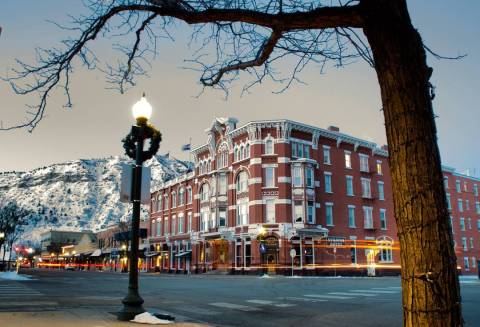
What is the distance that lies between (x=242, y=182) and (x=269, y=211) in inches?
185

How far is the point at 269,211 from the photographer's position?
44.2 m

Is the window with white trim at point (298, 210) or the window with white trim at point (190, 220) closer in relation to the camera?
the window with white trim at point (298, 210)

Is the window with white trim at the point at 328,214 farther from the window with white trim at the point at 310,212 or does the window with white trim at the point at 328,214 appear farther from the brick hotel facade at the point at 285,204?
the window with white trim at the point at 310,212

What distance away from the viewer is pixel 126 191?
31.3ft

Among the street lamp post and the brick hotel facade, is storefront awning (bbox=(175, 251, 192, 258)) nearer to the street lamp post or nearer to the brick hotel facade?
the brick hotel facade

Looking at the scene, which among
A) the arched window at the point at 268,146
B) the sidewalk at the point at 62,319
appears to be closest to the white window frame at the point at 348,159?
the arched window at the point at 268,146

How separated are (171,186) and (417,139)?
198 ft

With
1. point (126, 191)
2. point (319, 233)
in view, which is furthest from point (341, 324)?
point (319, 233)

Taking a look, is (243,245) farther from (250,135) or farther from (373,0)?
(373,0)

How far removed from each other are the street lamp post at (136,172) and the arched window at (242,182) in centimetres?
3588

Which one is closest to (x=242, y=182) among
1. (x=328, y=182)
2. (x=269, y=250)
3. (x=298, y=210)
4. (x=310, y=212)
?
(x=298, y=210)

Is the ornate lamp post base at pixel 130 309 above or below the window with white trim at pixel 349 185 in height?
below

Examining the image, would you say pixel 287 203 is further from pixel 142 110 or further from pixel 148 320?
pixel 148 320

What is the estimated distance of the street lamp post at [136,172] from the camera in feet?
28.7
